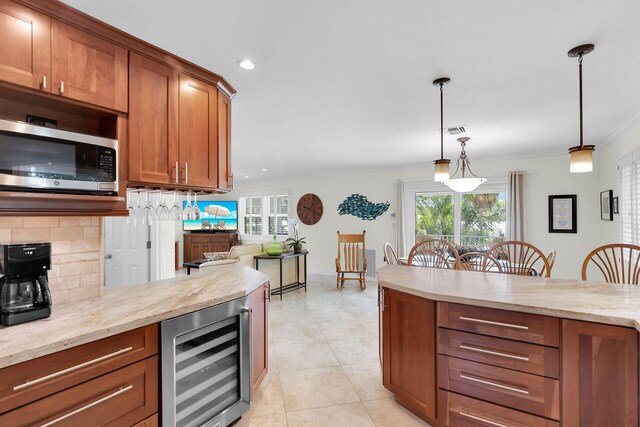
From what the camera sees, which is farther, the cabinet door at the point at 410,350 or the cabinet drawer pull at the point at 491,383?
the cabinet door at the point at 410,350

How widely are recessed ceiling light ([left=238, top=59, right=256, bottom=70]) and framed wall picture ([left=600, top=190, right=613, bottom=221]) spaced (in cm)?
464

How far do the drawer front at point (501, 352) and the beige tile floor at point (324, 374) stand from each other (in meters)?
0.66

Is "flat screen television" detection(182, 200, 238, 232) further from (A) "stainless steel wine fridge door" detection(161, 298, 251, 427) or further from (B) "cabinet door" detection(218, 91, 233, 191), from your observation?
(A) "stainless steel wine fridge door" detection(161, 298, 251, 427)

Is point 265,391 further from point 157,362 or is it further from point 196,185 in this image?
point 196,185

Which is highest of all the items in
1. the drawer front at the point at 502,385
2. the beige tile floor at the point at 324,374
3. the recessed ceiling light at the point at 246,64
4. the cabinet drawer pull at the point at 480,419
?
the recessed ceiling light at the point at 246,64

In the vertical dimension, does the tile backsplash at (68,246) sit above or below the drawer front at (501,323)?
above

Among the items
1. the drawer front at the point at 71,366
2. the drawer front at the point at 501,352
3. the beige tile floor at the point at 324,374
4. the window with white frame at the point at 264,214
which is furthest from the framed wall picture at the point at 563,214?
the drawer front at the point at 71,366

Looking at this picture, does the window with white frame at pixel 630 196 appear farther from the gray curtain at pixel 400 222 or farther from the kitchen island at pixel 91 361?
the kitchen island at pixel 91 361

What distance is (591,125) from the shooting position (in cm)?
333

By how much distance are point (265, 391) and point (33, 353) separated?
1666 mm

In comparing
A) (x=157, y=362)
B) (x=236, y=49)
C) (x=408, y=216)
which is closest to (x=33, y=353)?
(x=157, y=362)

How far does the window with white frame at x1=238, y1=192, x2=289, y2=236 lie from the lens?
25.6 feet

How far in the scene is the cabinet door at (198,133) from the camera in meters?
2.02

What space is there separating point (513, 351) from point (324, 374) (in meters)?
1.58
